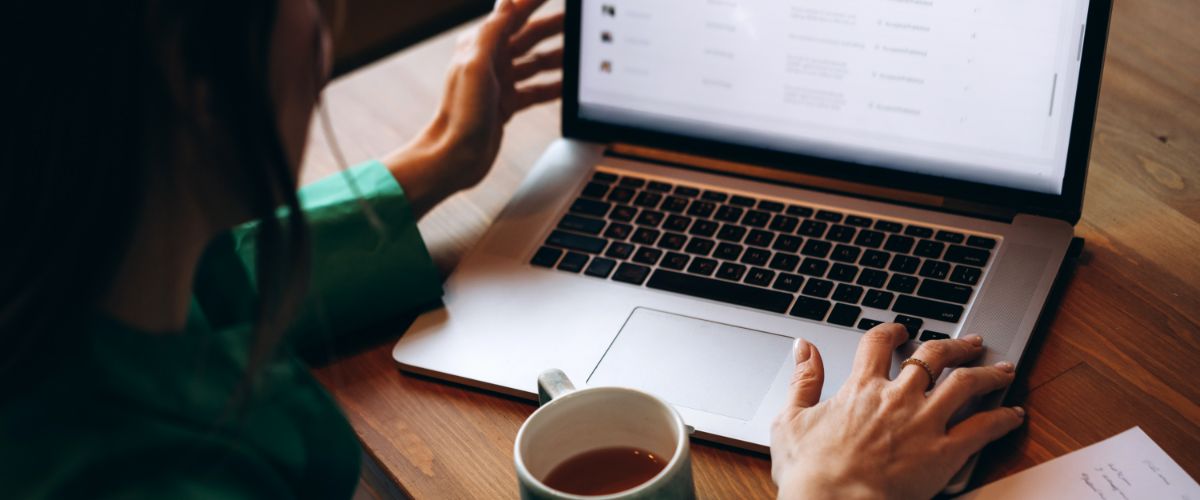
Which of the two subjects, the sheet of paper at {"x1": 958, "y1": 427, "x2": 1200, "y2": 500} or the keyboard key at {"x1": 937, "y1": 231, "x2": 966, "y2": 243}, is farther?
the keyboard key at {"x1": 937, "y1": 231, "x2": 966, "y2": 243}

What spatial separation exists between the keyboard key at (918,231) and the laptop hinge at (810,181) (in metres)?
0.03

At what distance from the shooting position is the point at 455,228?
100 cm

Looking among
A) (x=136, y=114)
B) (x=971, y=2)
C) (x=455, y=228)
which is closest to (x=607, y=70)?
(x=455, y=228)

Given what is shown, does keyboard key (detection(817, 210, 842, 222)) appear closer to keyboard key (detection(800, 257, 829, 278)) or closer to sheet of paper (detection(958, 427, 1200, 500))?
keyboard key (detection(800, 257, 829, 278))

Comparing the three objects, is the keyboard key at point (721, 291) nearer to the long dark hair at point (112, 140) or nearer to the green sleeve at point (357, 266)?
the green sleeve at point (357, 266)

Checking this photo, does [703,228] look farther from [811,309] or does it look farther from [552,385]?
[552,385]

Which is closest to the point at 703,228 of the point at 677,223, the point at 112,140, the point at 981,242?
the point at 677,223

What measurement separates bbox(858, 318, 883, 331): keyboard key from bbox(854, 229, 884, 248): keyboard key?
0.30 feet

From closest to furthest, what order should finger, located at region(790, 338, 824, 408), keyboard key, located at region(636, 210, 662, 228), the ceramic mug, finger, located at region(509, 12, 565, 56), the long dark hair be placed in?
the long dark hair, the ceramic mug, finger, located at region(790, 338, 824, 408), keyboard key, located at region(636, 210, 662, 228), finger, located at region(509, 12, 565, 56)

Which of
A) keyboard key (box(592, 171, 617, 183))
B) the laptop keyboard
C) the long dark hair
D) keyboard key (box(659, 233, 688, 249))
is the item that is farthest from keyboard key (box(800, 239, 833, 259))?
the long dark hair

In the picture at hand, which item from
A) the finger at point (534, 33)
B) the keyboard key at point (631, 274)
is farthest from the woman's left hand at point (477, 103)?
the keyboard key at point (631, 274)

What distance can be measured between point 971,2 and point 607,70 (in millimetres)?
320

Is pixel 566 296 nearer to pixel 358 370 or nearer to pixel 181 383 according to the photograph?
pixel 358 370

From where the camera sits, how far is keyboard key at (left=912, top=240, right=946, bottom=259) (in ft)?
2.73
